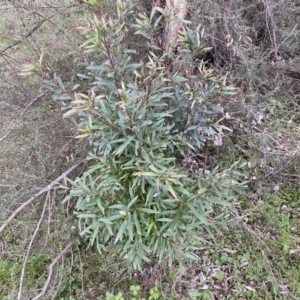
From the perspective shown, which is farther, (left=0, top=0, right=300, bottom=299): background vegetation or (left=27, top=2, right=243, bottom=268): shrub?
(left=0, top=0, right=300, bottom=299): background vegetation

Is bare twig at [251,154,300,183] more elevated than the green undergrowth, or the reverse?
bare twig at [251,154,300,183]

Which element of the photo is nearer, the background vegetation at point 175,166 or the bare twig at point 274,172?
A: the background vegetation at point 175,166

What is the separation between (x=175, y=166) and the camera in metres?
2.04

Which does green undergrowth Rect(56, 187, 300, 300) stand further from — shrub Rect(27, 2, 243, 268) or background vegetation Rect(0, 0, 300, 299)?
shrub Rect(27, 2, 243, 268)

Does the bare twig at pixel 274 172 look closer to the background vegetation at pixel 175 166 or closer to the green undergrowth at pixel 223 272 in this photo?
the background vegetation at pixel 175 166

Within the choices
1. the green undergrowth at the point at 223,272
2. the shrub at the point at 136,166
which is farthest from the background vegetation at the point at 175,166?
the shrub at the point at 136,166

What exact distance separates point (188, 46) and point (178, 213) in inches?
37.5

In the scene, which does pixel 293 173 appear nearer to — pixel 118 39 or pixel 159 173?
pixel 159 173

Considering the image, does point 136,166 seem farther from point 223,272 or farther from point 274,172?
point 274,172

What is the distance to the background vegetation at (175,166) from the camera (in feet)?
7.10

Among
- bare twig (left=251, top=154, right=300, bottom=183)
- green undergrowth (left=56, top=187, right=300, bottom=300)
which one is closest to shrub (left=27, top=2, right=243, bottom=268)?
green undergrowth (left=56, top=187, right=300, bottom=300)

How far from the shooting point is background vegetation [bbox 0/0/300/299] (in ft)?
7.10

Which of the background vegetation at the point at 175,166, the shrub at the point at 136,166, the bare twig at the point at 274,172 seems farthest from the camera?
the bare twig at the point at 274,172

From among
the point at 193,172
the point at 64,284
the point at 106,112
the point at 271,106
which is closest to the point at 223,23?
the point at 271,106
